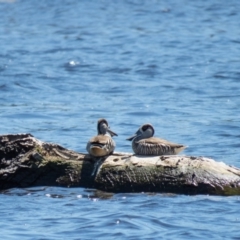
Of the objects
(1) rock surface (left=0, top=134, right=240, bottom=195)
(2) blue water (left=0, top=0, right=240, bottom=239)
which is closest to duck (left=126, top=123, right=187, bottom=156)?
(1) rock surface (left=0, top=134, right=240, bottom=195)

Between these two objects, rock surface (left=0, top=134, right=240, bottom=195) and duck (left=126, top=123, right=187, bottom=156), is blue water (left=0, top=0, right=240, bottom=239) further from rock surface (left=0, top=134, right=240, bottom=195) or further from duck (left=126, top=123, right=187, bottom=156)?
duck (left=126, top=123, right=187, bottom=156)

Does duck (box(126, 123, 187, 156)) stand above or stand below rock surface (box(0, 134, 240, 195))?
above

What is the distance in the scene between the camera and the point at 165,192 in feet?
31.7

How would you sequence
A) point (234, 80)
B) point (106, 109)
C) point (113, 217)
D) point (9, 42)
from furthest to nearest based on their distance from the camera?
1. point (9, 42)
2. point (234, 80)
3. point (106, 109)
4. point (113, 217)

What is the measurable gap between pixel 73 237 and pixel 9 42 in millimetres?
16364

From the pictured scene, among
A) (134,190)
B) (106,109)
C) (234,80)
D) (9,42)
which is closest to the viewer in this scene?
(134,190)

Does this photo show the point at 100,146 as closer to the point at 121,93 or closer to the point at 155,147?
the point at 155,147

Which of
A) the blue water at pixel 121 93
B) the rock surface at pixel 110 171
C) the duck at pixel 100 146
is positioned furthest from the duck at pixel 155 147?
the blue water at pixel 121 93

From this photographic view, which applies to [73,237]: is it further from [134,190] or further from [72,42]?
[72,42]

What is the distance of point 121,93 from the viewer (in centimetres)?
1769

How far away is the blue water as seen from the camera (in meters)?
9.09

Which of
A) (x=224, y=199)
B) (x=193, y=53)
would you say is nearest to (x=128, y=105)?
(x=193, y=53)

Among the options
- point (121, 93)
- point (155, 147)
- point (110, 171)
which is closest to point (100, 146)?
point (110, 171)

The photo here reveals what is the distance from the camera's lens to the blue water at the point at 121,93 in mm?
9094
